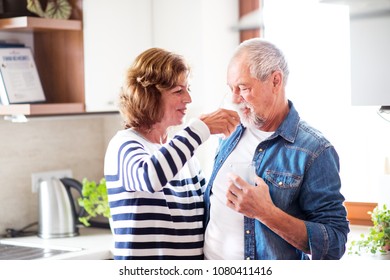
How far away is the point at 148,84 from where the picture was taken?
5.30ft

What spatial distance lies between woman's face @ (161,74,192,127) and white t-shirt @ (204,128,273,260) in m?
0.16

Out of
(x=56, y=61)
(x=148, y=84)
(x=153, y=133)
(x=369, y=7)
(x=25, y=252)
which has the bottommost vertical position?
(x=25, y=252)

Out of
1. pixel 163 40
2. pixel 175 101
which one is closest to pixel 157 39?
pixel 163 40

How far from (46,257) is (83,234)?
14.1 inches

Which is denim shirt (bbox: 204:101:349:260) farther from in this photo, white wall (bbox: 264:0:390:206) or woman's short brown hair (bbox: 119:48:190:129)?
white wall (bbox: 264:0:390:206)

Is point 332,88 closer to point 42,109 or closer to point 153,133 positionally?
point 42,109

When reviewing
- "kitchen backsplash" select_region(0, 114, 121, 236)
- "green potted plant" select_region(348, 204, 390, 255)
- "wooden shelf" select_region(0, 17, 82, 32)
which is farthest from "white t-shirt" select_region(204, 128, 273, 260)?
"kitchen backsplash" select_region(0, 114, 121, 236)

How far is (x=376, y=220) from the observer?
2139mm

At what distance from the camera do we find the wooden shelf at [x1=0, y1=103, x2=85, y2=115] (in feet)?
7.69

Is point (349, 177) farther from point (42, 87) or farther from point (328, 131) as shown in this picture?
point (42, 87)

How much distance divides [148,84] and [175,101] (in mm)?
75

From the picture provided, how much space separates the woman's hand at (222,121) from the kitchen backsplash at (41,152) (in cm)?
118

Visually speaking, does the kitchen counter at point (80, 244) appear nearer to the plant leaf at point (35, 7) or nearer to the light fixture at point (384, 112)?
the plant leaf at point (35, 7)
